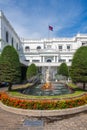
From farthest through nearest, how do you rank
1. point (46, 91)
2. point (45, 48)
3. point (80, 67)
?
point (45, 48), point (46, 91), point (80, 67)

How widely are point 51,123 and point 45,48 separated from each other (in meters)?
39.4

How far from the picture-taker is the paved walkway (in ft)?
21.6

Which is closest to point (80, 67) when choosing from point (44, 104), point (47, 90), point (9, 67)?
point (47, 90)

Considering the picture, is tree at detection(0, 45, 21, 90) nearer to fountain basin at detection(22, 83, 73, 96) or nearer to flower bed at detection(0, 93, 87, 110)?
fountain basin at detection(22, 83, 73, 96)

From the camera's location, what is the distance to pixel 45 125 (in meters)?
6.89

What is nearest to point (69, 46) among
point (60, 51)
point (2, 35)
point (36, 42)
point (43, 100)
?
point (60, 51)

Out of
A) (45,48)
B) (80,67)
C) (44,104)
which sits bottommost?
(44,104)

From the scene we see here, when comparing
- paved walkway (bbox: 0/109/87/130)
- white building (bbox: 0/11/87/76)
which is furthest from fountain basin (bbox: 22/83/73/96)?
white building (bbox: 0/11/87/76)

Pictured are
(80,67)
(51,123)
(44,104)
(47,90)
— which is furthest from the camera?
(47,90)

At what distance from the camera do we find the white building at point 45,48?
37531 millimetres

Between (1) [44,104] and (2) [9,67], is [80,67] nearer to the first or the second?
(1) [44,104]

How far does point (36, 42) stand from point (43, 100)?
40163 millimetres

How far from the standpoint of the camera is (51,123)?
7152mm

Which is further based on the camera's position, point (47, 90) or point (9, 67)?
point (47, 90)
